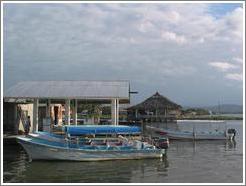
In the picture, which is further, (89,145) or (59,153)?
(89,145)

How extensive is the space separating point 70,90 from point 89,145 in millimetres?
7701

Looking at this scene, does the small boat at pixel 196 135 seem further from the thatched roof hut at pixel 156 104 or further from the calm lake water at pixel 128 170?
the calm lake water at pixel 128 170

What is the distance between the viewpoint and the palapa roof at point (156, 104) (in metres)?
57.1

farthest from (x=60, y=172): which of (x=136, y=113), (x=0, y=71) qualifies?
(x=136, y=113)

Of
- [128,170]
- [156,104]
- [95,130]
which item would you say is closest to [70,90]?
[95,130]

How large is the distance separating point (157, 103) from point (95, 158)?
36222mm

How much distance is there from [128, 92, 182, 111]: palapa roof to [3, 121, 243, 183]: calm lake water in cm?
3005

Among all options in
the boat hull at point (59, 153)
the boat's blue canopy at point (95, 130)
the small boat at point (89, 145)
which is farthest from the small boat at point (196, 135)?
the boat hull at point (59, 153)

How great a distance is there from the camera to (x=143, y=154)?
25.3 m

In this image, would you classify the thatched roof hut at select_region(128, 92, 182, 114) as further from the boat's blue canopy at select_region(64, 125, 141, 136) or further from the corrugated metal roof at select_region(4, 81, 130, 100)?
the boat's blue canopy at select_region(64, 125, 141, 136)

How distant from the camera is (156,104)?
5931cm

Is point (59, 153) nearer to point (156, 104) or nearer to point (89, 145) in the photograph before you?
point (89, 145)

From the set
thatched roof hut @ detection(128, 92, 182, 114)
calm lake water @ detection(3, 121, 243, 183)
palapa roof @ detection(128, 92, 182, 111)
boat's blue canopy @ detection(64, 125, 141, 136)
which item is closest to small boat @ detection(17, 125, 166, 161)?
boat's blue canopy @ detection(64, 125, 141, 136)

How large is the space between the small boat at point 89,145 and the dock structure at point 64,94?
3.80 meters
